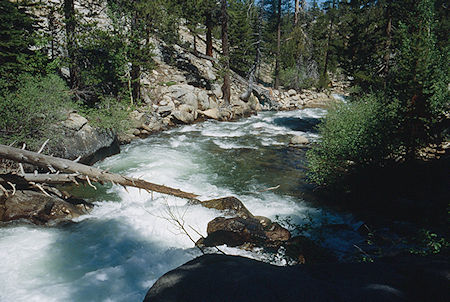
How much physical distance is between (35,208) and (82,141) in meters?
3.86

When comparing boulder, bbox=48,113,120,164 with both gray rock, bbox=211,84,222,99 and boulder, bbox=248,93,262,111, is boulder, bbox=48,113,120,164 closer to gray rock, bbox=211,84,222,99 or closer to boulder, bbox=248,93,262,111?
gray rock, bbox=211,84,222,99

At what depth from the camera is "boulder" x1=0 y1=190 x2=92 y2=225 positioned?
18.6 ft

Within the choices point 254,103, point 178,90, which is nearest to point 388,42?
point 254,103

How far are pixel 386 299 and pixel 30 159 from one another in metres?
6.33

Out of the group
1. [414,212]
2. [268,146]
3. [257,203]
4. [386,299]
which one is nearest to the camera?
[386,299]

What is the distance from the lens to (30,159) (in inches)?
207

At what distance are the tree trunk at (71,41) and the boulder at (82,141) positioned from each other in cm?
338

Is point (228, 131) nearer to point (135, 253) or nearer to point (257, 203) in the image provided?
point (257, 203)

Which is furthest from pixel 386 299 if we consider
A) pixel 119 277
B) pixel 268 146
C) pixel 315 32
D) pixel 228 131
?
pixel 315 32

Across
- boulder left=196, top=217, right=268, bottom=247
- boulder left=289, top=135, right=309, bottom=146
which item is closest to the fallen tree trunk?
boulder left=196, top=217, right=268, bottom=247

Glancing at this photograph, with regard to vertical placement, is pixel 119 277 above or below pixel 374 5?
below

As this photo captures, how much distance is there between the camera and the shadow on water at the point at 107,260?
4238 millimetres

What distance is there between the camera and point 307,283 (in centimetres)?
226

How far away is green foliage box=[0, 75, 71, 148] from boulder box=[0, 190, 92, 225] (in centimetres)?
182
